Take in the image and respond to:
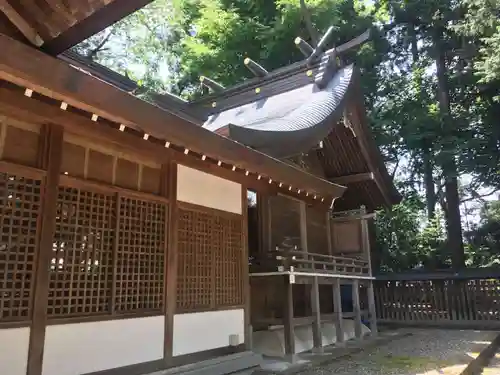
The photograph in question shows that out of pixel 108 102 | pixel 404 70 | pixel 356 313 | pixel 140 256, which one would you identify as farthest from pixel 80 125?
pixel 404 70

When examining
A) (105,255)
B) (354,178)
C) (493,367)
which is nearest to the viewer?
(105,255)

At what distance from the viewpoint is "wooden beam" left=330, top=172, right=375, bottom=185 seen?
10.8 metres

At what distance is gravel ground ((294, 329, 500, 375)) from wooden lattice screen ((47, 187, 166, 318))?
9.45 ft

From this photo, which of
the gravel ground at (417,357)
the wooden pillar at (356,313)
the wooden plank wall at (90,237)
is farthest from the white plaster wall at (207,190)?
the wooden pillar at (356,313)

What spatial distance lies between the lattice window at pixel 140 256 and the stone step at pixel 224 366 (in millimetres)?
802

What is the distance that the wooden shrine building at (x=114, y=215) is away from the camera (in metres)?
3.40

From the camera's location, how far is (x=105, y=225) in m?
4.58

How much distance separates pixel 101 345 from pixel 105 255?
92 centimetres

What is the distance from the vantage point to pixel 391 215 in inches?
673

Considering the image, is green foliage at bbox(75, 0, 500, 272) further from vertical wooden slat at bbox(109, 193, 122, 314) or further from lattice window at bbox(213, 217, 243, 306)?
vertical wooden slat at bbox(109, 193, 122, 314)

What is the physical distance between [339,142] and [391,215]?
7.66 metres

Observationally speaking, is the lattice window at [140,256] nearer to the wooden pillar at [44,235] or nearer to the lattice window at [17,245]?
the wooden pillar at [44,235]

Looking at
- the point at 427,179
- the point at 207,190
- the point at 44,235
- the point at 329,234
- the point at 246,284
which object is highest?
the point at 427,179

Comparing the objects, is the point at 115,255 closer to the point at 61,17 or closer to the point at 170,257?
the point at 170,257
